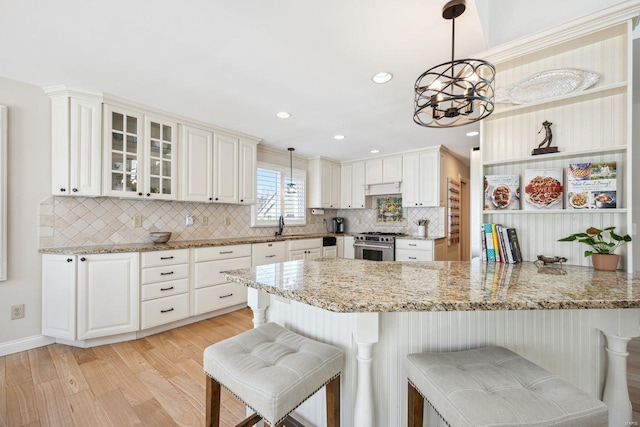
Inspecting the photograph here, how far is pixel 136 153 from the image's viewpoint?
2.84m

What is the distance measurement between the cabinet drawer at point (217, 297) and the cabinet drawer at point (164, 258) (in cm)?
42

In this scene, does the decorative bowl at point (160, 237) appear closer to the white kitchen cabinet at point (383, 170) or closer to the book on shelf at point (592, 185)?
the white kitchen cabinet at point (383, 170)

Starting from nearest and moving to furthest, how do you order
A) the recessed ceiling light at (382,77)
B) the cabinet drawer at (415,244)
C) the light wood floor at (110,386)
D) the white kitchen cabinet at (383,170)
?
the light wood floor at (110,386) < the recessed ceiling light at (382,77) < the cabinet drawer at (415,244) < the white kitchen cabinet at (383,170)

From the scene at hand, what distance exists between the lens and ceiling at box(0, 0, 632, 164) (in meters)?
→ 1.54

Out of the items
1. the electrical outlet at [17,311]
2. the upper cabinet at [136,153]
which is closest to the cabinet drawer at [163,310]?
the electrical outlet at [17,311]

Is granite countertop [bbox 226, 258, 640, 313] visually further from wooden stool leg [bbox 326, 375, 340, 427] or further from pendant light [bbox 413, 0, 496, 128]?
pendant light [bbox 413, 0, 496, 128]

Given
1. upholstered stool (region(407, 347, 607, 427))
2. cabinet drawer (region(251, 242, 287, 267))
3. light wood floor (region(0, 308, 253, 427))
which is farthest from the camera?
cabinet drawer (region(251, 242, 287, 267))

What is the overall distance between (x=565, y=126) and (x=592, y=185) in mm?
414

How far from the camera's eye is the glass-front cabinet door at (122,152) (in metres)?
2.65

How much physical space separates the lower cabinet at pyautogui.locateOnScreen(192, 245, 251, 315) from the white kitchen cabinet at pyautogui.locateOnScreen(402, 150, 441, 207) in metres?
2.78

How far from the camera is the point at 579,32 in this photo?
1542 millimetres

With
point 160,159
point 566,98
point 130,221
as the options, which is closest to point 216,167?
point 160,159

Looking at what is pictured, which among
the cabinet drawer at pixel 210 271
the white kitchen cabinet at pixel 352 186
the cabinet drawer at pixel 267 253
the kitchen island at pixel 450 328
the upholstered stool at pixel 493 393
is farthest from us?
the white kitchen cabinet at pixel 352 186

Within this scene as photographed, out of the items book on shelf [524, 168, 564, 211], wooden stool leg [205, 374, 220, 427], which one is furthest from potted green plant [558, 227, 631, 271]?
wooden stool leg [205, 374, 220, 427]
